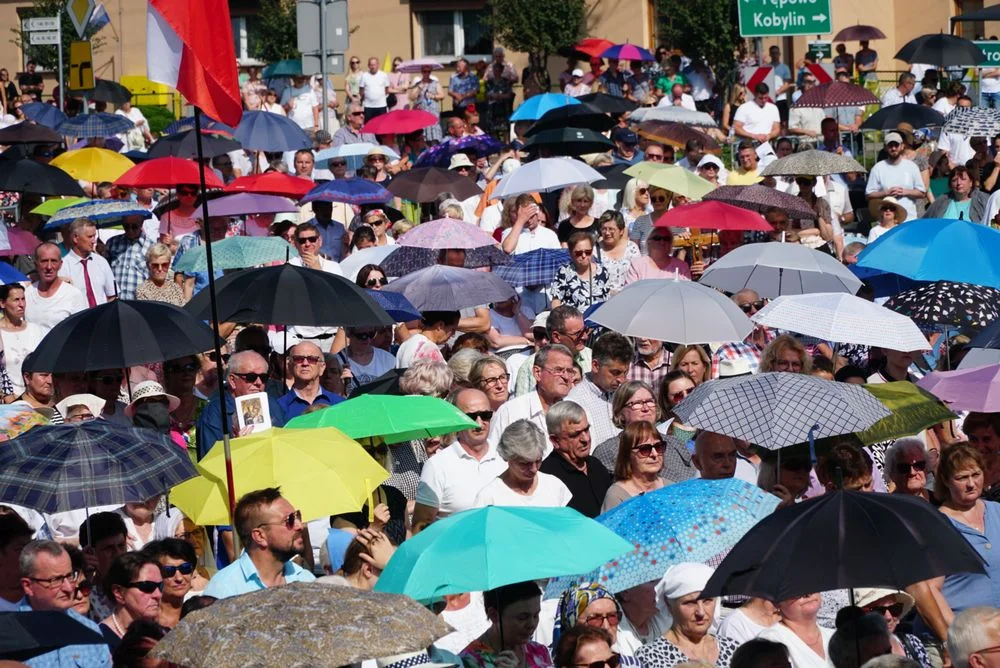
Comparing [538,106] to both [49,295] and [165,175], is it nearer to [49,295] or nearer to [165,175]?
[165,175]

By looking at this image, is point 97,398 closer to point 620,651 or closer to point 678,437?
point 678,437

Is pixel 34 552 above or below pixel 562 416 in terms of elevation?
below

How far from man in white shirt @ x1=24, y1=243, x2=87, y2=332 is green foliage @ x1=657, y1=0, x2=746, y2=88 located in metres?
21.2

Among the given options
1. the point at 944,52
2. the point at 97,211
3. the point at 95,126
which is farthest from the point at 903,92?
the point at 97,211

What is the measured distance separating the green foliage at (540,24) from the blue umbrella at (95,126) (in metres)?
14.7

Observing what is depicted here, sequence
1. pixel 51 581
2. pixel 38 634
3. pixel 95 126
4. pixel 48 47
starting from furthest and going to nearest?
pixel 48 47 → pixel 95 126 → pixel 51 581 → pixel 38 634

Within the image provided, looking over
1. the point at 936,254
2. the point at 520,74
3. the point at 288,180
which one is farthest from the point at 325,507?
the point at 520,74

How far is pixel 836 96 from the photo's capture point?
2416cm

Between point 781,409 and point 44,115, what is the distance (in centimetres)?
1786

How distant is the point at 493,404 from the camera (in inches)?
452

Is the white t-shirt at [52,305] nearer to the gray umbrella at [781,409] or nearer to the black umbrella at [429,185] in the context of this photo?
the black umbrella at [429,185]

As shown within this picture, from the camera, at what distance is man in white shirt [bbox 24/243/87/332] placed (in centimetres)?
1458

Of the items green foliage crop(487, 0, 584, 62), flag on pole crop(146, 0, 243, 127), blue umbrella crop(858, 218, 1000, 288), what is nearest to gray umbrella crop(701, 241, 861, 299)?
blue umbrella crop(858, 218, 1000, 288)

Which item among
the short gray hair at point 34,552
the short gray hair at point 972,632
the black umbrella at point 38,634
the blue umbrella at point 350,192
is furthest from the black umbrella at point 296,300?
the blue umbrella at point 350,192
